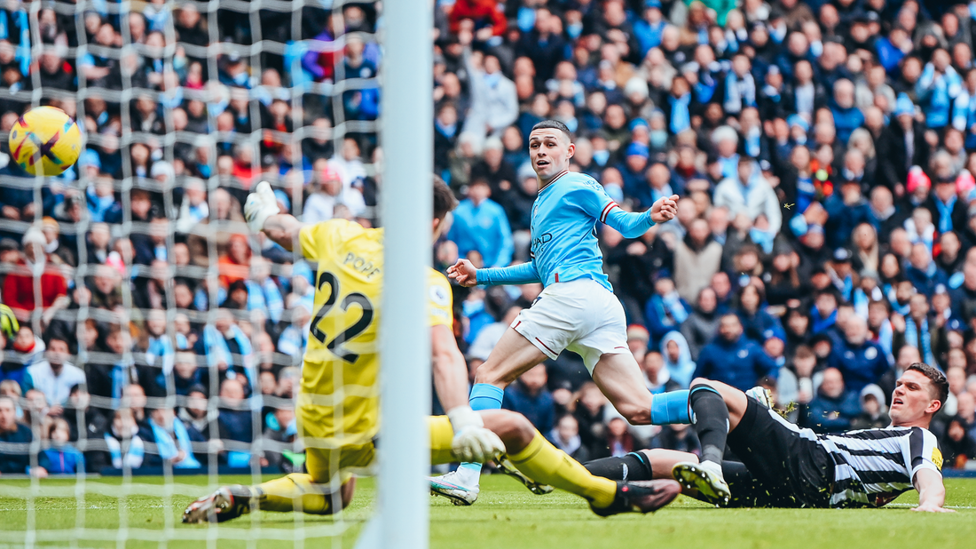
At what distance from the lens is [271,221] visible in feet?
15.7

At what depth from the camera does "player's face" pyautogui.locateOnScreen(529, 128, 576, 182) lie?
631 cm

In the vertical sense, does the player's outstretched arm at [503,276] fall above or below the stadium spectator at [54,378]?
above

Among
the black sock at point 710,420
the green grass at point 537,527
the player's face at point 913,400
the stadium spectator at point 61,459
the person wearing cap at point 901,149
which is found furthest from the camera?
the person wearing cap at point 901,149

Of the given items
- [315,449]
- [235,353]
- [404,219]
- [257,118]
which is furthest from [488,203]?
[404,219]

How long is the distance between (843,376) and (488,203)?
12.0ft

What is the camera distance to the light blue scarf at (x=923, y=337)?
10.1 meters

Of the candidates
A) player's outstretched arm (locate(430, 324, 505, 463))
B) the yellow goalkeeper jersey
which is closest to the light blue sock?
player's outstretched arm (locate(430, 324, 505, 463))

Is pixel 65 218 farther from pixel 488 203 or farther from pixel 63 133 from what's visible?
pixel 488 203

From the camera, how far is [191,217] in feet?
28.9

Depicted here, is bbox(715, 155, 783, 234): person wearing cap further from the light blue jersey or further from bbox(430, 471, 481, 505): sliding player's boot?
bbox(430, 471, 481, 505): sliding player's boot

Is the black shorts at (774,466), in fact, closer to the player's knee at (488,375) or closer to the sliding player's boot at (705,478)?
the sliding player's boot at (705,478)

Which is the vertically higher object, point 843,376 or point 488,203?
point 488,203

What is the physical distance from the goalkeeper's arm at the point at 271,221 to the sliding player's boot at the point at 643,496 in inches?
74.8

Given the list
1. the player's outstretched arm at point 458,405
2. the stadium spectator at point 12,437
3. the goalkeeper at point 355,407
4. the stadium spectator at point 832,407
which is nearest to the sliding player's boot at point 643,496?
the goalkeeper at point 355,407
